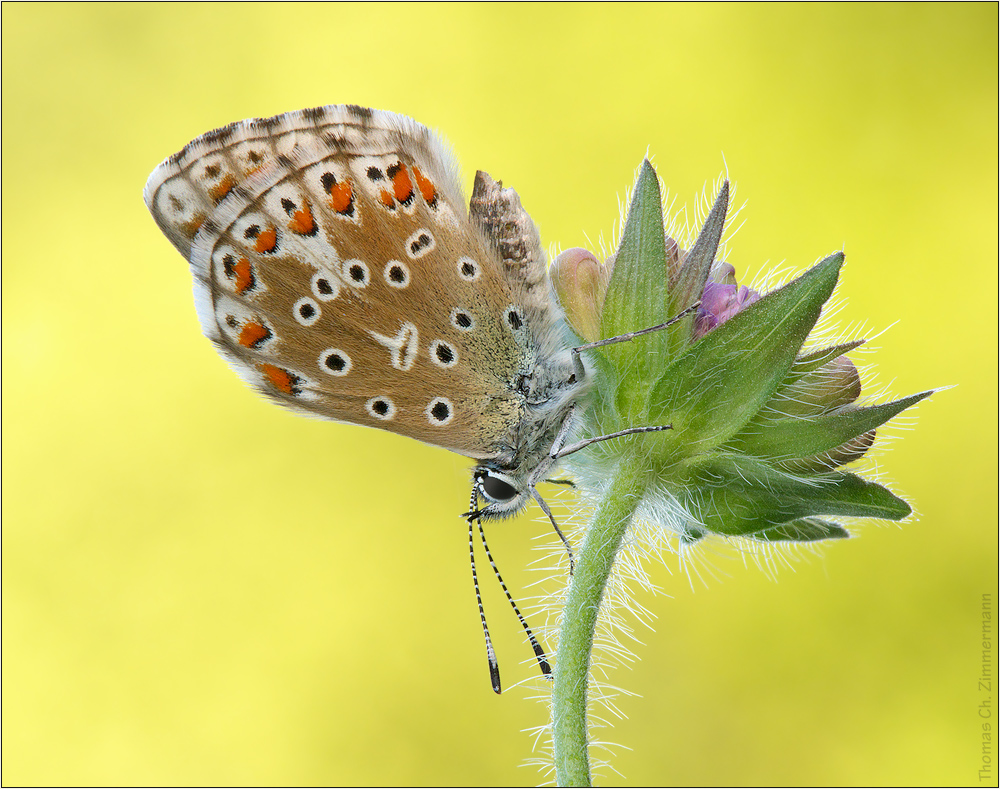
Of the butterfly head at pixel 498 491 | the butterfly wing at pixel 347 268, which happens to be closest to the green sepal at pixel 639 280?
the butterfly wing at pixel 347 268

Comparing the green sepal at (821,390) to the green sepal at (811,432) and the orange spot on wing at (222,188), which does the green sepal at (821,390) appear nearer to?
the green sepal at (811,432)

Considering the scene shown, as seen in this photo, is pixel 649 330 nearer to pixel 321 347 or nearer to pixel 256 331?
pixel 321 347

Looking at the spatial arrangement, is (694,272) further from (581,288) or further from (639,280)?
(581,288)

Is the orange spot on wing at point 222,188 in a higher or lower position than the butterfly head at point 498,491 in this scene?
higher

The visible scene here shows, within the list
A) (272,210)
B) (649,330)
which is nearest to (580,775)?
(649,330)

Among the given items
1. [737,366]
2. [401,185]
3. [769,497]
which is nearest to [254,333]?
[401,185]
